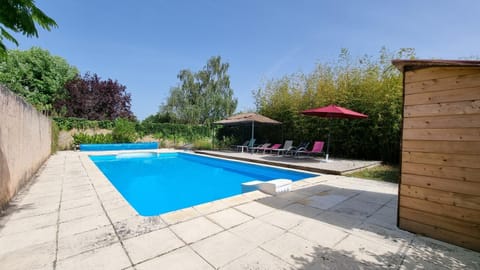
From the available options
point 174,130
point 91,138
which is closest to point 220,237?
point 91,138

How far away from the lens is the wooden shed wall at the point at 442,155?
77.3 inches

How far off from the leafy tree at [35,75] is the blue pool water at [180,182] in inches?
536

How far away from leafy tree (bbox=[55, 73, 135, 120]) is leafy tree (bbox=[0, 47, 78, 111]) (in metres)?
2.39

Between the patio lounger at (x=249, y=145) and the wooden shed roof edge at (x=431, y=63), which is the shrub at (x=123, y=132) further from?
the wooden shed roof edge at (x=431, y=63)

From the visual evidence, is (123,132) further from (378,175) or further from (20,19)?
(378,175)

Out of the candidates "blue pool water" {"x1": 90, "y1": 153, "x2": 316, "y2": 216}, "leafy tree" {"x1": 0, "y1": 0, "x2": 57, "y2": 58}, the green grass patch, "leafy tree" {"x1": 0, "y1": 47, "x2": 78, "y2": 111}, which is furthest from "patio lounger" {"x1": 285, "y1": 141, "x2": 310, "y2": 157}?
"leafy tree" {"x1": 0, "y1": 47, "x2": 78, "y2": 111}

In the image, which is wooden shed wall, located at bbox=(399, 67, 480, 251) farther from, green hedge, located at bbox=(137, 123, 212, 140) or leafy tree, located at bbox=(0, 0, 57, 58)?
green hedge, located at bbox=(137, 123, 212, 140)

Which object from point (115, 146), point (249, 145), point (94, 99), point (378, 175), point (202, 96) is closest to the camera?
point (378, 175)

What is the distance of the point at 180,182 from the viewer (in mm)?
6195

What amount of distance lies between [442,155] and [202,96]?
20.4 meters

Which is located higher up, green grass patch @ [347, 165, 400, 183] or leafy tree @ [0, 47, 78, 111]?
leafy tree @ [0, 47, 78, 111]

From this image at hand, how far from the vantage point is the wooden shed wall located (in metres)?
1.96

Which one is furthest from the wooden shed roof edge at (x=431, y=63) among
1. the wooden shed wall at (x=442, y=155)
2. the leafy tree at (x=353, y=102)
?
the leafy tree at (x=353, y=102)

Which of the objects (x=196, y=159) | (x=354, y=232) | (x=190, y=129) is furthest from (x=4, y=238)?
(x=190, y=129)
